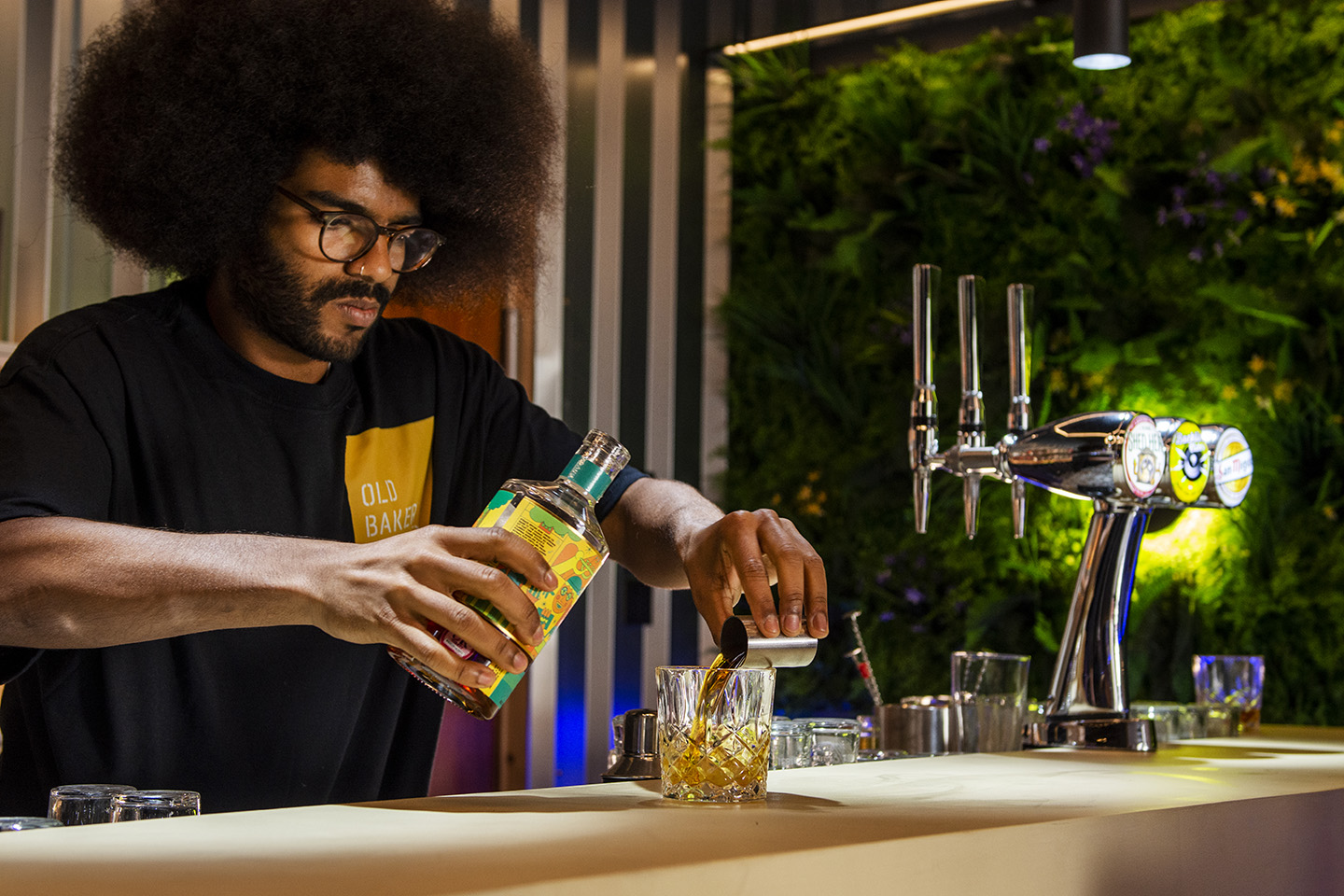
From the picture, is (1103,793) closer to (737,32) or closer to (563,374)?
(563,374)

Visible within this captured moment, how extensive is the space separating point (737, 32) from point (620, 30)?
0.32 metres

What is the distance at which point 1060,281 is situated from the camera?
292cm

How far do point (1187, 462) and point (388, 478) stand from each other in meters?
0.89

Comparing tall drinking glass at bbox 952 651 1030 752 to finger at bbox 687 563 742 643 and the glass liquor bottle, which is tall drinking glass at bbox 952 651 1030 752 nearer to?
finger at bbox 687 563 742 643

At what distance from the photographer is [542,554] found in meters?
0.88

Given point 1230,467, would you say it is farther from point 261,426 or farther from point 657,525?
point 261,426

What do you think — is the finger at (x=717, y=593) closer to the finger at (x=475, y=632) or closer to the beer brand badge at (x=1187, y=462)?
the finger at (x=475, y=632)

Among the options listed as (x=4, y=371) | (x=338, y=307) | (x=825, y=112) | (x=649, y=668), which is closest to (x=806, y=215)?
(x=825, y=112)

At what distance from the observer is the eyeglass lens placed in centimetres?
138

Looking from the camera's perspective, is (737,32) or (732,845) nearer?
(732,845)

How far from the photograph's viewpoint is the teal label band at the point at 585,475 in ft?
3.11

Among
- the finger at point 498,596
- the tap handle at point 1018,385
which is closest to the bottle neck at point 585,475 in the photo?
the finger at point 498,596

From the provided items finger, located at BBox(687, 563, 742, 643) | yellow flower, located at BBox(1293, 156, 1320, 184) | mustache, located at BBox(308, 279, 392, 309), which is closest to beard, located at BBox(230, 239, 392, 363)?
mustache, located at BBox(308, 279, 392, 309)

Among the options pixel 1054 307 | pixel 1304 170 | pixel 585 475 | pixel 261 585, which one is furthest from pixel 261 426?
pixel 1304 170
